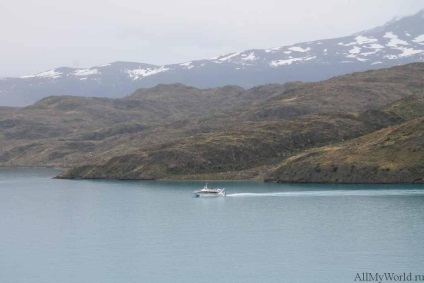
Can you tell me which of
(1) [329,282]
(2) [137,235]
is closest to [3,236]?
(2) [137,235]

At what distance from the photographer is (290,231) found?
115812mm

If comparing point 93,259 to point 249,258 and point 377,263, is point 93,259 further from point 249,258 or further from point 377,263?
point 377,263

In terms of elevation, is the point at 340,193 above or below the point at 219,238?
above

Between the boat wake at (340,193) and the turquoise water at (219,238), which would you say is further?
the boat wake at (340,193)

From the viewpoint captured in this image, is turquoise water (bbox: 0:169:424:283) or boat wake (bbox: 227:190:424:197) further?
boat wake (bbox: 227:190:424:197)

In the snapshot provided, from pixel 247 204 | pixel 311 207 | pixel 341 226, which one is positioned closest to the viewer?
pixel 341 226

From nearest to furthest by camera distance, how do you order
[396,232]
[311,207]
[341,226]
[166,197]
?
[396,232] < [341,226] < [311,207] < [166,197]

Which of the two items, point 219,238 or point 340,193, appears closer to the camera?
point 219,238

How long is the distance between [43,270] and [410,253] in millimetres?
50996

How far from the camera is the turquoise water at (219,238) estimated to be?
85.8m

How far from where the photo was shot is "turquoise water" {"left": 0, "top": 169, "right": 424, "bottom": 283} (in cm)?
8581

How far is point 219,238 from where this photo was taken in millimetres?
111625

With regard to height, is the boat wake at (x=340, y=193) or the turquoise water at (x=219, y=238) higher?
the boat wake at (x=340, y=193)

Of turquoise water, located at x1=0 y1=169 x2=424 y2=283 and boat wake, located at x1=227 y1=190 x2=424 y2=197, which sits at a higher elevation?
boat wake, located at x1=227 y1=190 x2=424 y2=197
